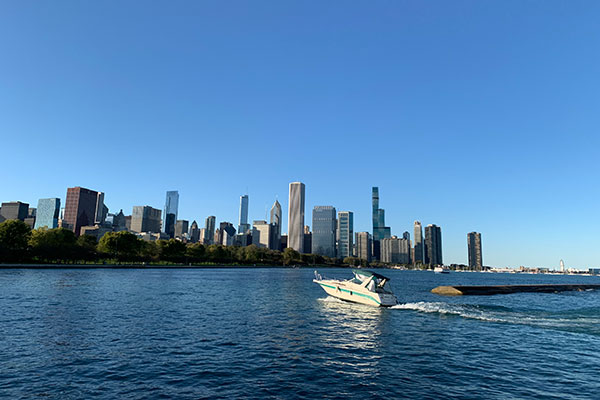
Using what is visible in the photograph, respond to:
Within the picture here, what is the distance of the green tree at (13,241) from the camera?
128m

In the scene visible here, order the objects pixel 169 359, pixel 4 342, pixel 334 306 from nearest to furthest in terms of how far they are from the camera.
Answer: pixel 169 359
pixel 4 342
pixel 334 306

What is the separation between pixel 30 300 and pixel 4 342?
24470mm

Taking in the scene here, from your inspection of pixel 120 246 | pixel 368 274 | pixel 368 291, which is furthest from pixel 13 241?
pixel 368 291

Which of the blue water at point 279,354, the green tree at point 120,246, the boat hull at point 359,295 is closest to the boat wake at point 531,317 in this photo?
the blue water at point 279,354

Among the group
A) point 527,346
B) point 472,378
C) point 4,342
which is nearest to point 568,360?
point 527,346

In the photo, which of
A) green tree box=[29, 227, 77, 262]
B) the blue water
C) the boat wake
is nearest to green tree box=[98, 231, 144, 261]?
green tree box=[29, 227, 77, 262]

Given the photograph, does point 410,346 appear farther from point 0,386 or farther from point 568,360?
point 0,386

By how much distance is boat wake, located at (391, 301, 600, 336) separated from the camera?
44656mm

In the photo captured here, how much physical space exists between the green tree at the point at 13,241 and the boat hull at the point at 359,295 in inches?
4976

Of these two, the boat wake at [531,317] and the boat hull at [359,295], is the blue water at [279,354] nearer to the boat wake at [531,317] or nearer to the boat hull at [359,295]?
the boat wake at [531,317]

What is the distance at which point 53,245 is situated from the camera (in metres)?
154

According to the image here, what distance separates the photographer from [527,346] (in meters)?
32.7

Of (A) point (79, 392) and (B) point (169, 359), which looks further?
(B) point (169, 359)

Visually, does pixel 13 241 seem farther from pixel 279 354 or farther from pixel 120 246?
pixel 279 354
